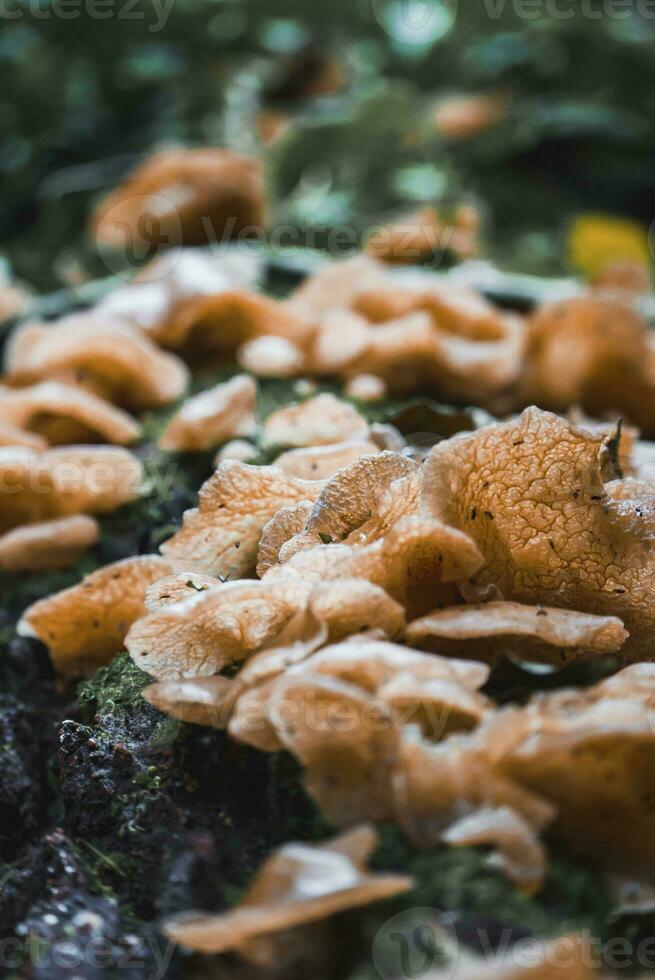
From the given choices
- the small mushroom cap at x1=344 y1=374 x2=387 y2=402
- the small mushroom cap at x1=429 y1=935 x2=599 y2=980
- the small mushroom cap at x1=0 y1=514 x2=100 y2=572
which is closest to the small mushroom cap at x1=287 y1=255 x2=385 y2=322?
the small mushroom cap at x1=344 y1=374 x2=387 y2=402

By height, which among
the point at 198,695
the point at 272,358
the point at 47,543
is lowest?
the point at 47,543

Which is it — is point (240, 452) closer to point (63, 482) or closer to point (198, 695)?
point (63, 482)

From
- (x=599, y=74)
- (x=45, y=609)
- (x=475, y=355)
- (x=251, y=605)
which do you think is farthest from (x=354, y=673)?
(x=599, y=74)

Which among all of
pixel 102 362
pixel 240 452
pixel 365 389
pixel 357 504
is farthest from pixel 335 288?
pixel 357 504

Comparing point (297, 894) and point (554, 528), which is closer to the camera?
point (297, 894)

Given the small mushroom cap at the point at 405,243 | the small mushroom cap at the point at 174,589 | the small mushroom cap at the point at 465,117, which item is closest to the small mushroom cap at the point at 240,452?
the small mushroom cap at the point at 174,589

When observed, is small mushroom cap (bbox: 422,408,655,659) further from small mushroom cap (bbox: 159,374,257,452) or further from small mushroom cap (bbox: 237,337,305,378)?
small mushroom cap (bbox: 237,337,305,378)
